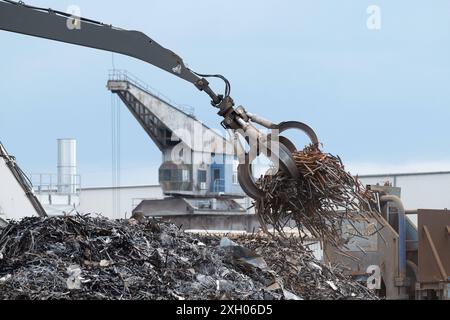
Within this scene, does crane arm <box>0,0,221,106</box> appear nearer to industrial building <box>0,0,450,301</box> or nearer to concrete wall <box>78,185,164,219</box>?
industrial building <box>0,0,450,301</box>

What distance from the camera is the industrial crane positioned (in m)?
7.59

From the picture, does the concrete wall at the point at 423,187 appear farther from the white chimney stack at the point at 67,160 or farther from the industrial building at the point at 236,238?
the industrial building at the point at 236,238

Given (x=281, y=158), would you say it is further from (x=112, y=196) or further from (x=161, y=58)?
(x=112, y=196)

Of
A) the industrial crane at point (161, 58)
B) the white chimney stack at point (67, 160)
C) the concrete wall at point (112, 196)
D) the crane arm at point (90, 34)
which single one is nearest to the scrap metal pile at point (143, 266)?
the industrial crane at point (161, 58)

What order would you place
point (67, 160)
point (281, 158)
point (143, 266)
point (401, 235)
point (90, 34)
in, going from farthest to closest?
point (67, 160), point (401, 235), point (90, 34), point (281, 158), point (143, 266)

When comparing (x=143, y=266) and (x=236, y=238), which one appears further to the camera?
(x=236, y=238)

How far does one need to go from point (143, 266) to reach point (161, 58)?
2439 millimetres

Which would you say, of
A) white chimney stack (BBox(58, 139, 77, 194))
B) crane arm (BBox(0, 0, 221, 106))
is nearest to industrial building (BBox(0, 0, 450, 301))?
crane arm (BBox(0, 0, 221, 106))

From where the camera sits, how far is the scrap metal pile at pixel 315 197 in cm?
753

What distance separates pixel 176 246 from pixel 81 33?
7.46 ft

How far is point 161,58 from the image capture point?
826cm

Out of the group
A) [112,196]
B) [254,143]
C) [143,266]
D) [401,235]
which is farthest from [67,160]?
[143,266]

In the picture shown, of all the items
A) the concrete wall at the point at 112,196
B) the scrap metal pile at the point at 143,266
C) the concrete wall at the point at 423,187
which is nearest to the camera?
the scrap metal pile at the point at 143,266

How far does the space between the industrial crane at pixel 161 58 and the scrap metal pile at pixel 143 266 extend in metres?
0.81
